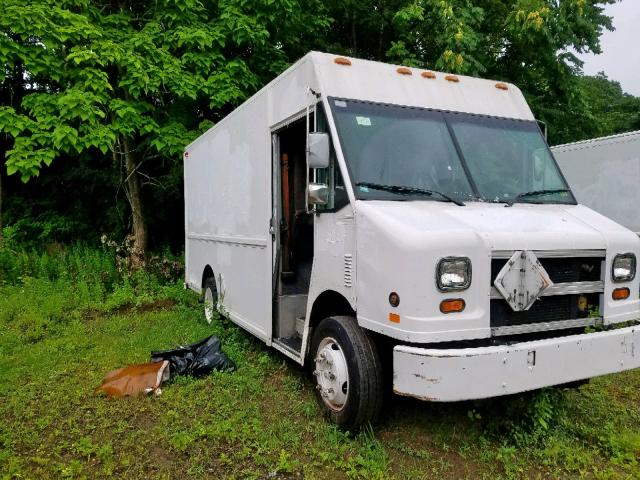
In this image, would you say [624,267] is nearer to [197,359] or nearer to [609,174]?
[197,359]

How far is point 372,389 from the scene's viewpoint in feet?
12.3

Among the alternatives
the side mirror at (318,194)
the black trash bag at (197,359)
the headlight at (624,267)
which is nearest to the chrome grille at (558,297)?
the headlight at (624,267)

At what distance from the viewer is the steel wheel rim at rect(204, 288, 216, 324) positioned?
7.84 m

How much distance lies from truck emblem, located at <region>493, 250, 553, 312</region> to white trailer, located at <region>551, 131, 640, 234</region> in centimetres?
675

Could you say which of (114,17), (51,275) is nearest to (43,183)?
(51,275)

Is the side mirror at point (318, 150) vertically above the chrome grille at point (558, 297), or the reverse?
the side mirror at point (318, 150)

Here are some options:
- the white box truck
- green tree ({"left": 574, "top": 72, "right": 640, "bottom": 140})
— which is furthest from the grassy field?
green tree ({"left": 574, "top": 72, "right": 640, "bottom": 140})

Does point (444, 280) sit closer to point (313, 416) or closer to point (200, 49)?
point (313, 416)

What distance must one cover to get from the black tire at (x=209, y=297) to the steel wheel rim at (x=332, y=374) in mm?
3662

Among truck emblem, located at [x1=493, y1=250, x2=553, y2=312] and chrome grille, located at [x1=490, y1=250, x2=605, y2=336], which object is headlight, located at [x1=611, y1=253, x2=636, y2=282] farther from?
truck emblem, located at [x1=493, y1=250, x2=553, y2=312]

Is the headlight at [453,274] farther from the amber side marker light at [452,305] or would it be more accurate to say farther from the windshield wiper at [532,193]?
the windshield wiper at [532,193]

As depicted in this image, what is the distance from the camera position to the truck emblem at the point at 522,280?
11.4 feet

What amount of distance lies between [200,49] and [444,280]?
797 centimetres

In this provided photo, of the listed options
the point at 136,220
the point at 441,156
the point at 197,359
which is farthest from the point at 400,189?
the point at 136,220
